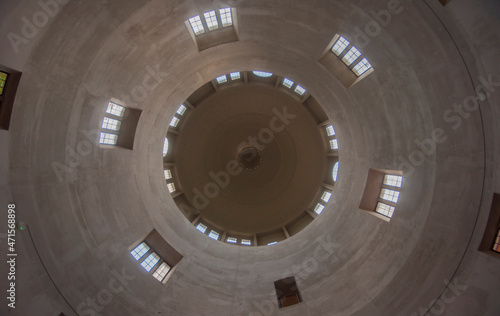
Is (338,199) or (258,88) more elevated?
(258,88)

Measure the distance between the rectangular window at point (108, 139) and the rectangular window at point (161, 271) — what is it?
685 centimetres

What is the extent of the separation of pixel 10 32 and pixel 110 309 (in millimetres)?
10463

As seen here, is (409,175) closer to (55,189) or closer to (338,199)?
(338,199)

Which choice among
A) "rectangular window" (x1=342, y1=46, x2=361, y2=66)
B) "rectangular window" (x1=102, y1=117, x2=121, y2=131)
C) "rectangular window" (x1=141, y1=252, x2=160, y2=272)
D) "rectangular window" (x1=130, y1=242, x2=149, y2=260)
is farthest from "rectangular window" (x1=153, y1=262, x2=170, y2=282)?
"rectangular window" (x1=342, y1=46, x2=361, y2=66)

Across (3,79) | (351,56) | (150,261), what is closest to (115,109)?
(3,79)

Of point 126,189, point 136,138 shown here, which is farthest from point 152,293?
point 136,138

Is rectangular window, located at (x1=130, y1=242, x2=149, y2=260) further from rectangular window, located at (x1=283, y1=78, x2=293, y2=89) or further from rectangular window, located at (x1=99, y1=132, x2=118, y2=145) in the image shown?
rectangular window, located at (x1=283, y1=78, x2=293, y2=89)

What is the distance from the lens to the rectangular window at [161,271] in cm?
1329

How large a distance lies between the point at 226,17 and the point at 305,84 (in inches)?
218

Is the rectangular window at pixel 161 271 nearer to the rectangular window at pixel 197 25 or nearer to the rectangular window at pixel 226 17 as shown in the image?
the rectangular window at pixel 197 25

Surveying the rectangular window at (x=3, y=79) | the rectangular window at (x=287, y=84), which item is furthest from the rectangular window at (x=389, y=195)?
the rectangular window at (x=3, y=79)

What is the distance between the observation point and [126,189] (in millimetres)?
12477

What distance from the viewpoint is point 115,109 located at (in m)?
12.1

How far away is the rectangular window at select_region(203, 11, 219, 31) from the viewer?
38.4ft
